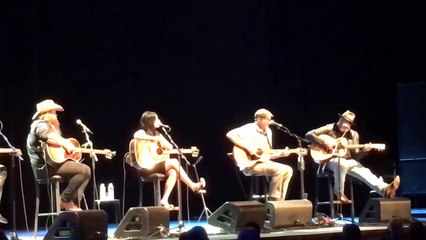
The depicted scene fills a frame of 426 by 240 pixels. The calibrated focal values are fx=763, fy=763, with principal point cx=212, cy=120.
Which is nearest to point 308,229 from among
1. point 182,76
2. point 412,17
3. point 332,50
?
point 182,76

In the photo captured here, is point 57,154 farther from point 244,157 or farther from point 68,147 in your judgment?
point 244,157

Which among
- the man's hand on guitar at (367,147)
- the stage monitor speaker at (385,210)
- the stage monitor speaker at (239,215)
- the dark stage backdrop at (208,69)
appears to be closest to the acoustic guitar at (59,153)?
the stage monitor speaker at (239,215)

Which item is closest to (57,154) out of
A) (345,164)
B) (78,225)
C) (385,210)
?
A: (78,225)

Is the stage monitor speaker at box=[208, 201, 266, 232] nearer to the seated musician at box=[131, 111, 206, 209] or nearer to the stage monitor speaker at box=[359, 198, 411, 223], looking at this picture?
the seated musician at box=[131, 111, 206, 209]

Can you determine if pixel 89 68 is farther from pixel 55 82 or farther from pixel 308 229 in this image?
pixel 308 229

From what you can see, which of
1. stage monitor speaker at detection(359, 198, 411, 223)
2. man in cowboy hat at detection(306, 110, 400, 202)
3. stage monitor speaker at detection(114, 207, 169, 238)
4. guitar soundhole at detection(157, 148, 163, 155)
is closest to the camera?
stage monitor speaker at detection(114, 207, 169, 238)

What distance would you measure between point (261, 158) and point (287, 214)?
91 cm

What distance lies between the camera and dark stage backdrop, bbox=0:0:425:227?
9.90 meters

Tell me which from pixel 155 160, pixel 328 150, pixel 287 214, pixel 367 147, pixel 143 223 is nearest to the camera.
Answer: pixel 143 223

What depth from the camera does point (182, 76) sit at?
437 inches

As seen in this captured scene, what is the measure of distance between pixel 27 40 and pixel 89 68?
977 mm

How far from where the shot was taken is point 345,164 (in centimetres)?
975

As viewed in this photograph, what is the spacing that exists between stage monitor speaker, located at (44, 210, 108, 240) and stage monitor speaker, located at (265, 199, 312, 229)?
217 centimetres

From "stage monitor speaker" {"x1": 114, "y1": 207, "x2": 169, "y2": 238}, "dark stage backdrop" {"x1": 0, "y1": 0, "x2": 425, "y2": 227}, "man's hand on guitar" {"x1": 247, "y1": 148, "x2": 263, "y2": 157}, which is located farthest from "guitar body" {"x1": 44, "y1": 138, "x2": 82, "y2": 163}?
"man's hand on guitar" {"x1": 247, "y1": 148, "x2": 263, "y2": 157}
